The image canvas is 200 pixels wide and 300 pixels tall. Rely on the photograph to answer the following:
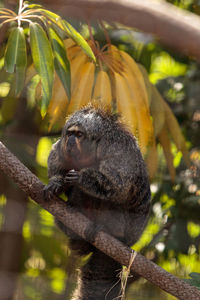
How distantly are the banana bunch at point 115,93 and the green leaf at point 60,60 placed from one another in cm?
25

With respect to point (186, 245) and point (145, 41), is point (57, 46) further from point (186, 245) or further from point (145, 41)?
point (186, 245)

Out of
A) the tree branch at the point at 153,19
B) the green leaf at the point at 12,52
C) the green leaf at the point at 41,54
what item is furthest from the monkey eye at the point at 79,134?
the tree branch at the point at 153,19

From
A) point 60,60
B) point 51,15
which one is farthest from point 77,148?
point 51,15

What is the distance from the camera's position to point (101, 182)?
65.6 inches

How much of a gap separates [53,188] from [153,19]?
2.85ft

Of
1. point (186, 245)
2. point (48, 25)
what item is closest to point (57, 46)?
point (48, 25)

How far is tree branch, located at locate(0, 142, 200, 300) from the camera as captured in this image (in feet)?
4.68

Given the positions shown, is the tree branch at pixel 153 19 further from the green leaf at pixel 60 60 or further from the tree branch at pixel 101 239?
the green leaf at pixel 60 60

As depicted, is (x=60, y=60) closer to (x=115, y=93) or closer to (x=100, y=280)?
(x=115, y=93)

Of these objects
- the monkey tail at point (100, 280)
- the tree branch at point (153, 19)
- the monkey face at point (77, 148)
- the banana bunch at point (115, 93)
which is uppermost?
the tree branch at point (153, 19)

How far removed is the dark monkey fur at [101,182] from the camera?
167 cm

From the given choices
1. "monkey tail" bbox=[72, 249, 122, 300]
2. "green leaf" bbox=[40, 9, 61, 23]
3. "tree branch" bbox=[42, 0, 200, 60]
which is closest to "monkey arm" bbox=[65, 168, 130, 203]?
"monkey tail" bbox=[72, 249, 122, 300]

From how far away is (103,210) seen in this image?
67.4 inches

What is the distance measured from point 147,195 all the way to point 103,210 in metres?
0.24
